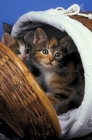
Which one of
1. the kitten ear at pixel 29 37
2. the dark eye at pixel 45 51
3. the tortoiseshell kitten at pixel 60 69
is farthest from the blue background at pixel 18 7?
the dark eye at pixel 45 51

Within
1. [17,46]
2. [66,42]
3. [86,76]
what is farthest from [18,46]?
[86,76]

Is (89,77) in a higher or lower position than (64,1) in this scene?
lower

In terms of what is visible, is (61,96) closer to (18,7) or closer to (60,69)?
(60,69)

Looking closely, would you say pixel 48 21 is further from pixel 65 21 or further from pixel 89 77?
pixel 89 77

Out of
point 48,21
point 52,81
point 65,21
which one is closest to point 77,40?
point 65,21

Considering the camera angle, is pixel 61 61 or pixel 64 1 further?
pixel 64 1

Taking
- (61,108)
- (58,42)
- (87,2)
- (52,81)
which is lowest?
(61,108)

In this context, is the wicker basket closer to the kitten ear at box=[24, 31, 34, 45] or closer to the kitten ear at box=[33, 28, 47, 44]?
the kitten ear at box=[33, 28, 47, 44]
